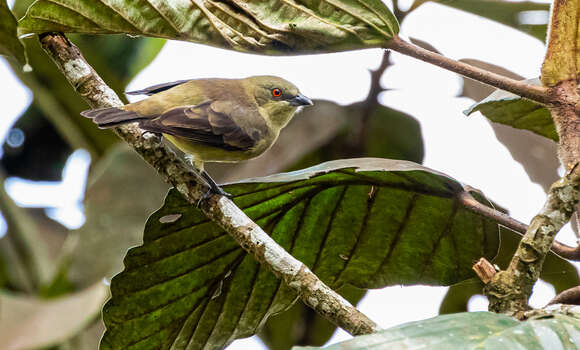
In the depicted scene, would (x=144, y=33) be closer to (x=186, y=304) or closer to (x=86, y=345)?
(x=186, y=304)

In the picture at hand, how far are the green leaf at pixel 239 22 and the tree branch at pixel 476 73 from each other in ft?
0.17

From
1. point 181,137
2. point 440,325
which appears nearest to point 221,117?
point 181,137

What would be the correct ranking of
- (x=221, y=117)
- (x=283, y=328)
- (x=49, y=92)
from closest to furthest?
(x=221, y=117) → (x=283, y=328) → (x=49, y=92)

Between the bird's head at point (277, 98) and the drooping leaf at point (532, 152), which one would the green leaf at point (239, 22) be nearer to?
the drooping leaf at point (532, 152)

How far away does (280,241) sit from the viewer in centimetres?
214

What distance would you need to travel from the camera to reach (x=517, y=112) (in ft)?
7.27

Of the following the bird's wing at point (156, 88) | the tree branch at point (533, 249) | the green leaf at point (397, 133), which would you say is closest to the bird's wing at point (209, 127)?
the bird's wing at point (156, 88)

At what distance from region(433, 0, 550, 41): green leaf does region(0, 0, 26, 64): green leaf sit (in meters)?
1.56

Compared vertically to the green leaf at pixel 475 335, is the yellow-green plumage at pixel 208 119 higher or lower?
lower

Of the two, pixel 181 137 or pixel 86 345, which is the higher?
pixel 181 137

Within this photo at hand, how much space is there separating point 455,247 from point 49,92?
2.94m

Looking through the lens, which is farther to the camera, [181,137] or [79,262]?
[79,262]

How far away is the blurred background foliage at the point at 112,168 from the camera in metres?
2.90

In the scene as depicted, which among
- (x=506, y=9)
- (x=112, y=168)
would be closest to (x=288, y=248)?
(x=506, y=9)
